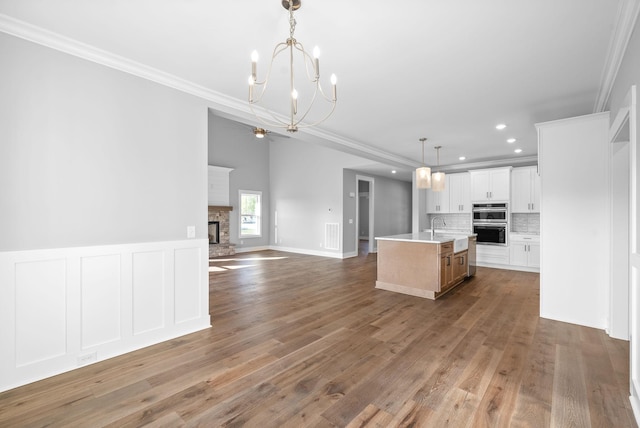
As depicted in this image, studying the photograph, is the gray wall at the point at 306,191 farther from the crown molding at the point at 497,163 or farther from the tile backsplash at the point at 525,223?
the tile backsplash at the point at 525,223

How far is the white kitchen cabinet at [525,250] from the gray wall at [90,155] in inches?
255

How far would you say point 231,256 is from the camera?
829 centimetres

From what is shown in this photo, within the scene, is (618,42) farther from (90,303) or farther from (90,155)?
(90,303)

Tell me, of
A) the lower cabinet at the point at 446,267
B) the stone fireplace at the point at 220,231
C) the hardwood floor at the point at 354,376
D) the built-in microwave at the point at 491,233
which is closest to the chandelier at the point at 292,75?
the hardwood floor at the point at 354,376

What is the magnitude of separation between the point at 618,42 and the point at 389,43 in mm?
1753

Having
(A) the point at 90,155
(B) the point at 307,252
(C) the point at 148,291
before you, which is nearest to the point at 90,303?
(C) the point at 148,291

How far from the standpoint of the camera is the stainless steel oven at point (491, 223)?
21.7 ft

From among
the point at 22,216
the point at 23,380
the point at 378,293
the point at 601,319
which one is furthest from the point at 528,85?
the point at 23,380

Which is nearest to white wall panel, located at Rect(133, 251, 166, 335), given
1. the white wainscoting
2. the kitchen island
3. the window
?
the white wainscoting

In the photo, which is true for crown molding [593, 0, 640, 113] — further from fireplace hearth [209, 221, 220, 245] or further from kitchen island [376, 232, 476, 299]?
fireplace hearth [209, 221, 220, 245]

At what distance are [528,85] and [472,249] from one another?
11.6ft

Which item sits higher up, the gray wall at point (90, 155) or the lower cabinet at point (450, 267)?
the gray wall at point (90, 155)

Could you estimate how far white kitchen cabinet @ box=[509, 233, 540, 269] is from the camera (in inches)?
243

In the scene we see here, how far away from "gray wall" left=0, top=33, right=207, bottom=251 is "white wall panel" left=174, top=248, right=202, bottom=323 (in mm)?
210
